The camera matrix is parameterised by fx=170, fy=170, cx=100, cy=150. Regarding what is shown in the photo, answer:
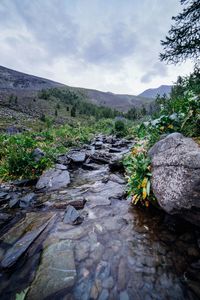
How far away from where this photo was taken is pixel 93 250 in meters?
2.55

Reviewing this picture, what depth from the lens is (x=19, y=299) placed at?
182 centimetres

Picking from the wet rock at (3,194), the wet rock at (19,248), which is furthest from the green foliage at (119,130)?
the wet rock at (19,248)

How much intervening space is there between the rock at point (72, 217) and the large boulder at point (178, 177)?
157 cm

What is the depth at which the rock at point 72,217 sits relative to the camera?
3223 mm

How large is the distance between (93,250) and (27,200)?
224 cm

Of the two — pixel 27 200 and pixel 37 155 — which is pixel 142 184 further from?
pixel 37 155

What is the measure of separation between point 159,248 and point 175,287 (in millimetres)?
605

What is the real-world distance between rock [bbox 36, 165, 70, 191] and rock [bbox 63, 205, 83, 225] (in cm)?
140

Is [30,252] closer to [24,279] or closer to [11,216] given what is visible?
[24,279]

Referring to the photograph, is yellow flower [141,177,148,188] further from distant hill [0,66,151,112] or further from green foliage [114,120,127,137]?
distant hill [0,66,151,112]

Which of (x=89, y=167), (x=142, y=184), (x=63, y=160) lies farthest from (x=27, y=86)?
(x=142, y=184)

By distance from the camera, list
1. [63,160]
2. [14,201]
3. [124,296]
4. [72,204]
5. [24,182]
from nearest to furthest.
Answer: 1. [124,296]
2. [72,204]
3. [14,201]
4. [24,182]
5. [63,160]

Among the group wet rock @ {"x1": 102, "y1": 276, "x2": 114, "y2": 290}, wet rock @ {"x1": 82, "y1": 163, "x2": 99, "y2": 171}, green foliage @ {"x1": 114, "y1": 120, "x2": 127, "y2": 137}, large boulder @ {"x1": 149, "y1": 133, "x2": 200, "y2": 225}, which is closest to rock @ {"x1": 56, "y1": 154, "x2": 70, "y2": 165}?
wet rock @ {"x1": 82, "y1": 163, "x2": 99, "y2": 171}

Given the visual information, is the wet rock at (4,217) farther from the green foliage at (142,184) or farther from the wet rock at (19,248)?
the green foliage at (142,184)
